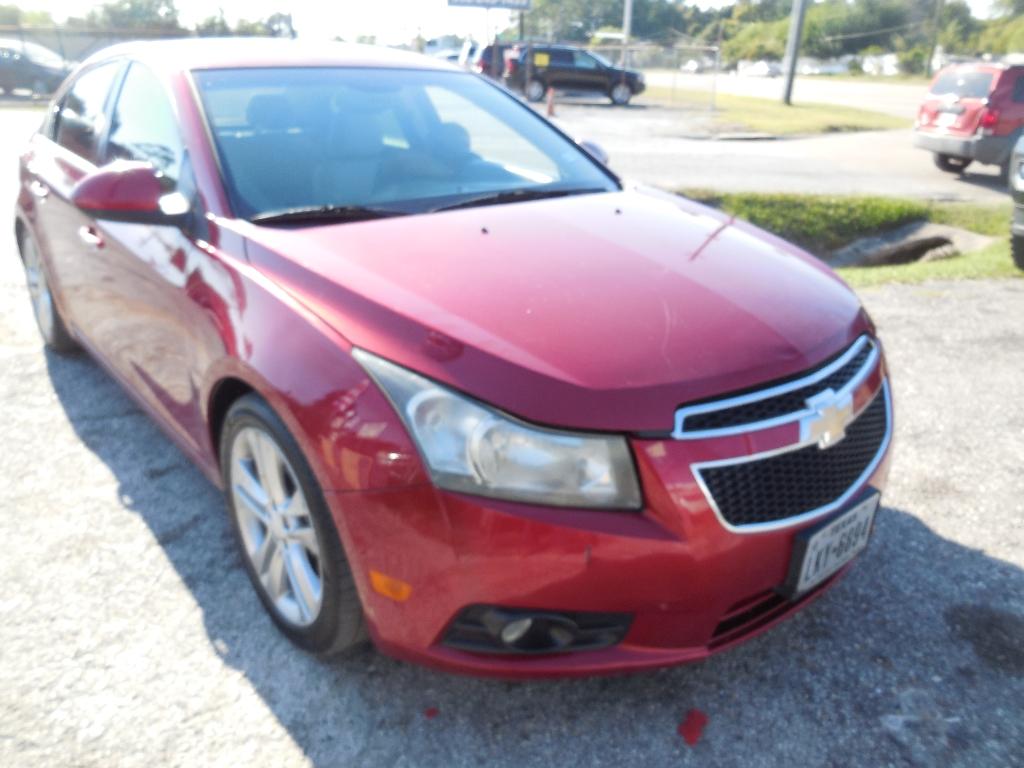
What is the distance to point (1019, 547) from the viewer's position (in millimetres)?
3088

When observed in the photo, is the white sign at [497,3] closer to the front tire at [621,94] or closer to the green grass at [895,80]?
the front tire at [621,94]

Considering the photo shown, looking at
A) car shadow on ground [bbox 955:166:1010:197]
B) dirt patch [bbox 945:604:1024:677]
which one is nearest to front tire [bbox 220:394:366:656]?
dirt patch [bbox 945:604:1024:677]

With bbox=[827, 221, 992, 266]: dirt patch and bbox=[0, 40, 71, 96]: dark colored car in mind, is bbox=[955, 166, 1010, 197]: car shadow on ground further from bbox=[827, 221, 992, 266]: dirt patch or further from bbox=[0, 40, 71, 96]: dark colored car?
bbox=[0, 40, 71, 96]: dark colored car

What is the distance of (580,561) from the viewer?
191 centimetres

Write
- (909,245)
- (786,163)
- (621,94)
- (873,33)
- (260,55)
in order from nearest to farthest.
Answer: (260,55), (909,245), (786,163), (621,94), (873,33)

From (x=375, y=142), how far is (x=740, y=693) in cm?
218

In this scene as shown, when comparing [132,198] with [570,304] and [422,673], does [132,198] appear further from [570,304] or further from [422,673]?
[422,673]

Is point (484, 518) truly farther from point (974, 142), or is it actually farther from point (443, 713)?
point (974, 142)

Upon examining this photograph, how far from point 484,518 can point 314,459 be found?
1.56 ft

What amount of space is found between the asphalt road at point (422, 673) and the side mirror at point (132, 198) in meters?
1.09

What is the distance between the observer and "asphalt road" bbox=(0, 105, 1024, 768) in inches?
86.1

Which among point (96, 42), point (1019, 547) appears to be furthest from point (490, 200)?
point (96, 42)

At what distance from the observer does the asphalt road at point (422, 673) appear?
7.18 ft

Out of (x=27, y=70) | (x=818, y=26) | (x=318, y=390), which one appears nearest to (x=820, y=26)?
(x=818, y=26)
